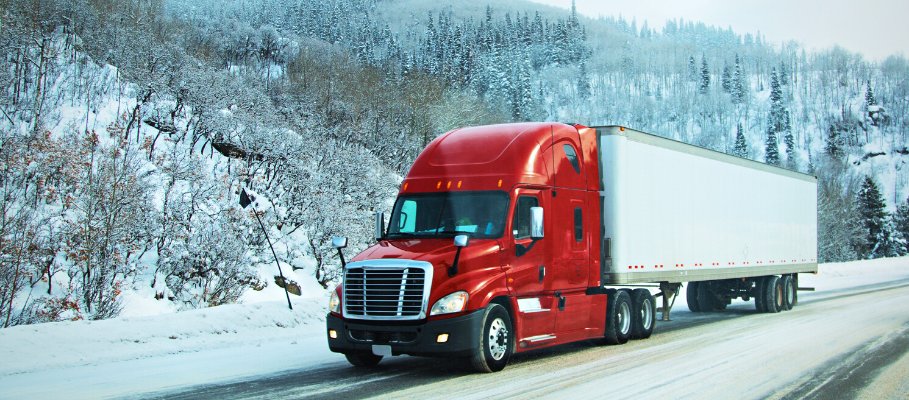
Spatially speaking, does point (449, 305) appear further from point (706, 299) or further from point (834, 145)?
point (834, 145)

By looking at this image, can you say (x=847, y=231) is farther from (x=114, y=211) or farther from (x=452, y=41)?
(x=452, y=41)

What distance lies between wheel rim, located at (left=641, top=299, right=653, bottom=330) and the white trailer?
549mm

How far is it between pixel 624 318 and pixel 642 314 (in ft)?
2.56

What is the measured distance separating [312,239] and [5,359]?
86.8 feet

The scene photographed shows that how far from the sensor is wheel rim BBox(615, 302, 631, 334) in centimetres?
1447

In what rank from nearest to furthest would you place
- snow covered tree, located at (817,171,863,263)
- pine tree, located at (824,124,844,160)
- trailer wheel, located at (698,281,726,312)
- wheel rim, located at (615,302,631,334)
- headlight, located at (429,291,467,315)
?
headlight, located at (429,291,467,315), wheel rim, located at (615,302,631,334), trailer wheel, located at (698,281,726,312), snow covered tree, located at (817,171,863,263), pine tree, located at (824,124,844,160)

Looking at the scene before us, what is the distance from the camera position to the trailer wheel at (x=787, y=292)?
22.4 meters

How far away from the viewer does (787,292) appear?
2275 cm

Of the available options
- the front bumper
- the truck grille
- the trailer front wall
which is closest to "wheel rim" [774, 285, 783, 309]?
the trailer front wall

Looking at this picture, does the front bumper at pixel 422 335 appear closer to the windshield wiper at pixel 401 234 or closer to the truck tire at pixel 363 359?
the truck tire at pixel 363 359

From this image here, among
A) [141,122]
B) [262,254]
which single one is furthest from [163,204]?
[141,122]

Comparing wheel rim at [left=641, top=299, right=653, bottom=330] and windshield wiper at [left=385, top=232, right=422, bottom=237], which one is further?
wheel rim at [left=641, top=299, right=653, bottom=330]

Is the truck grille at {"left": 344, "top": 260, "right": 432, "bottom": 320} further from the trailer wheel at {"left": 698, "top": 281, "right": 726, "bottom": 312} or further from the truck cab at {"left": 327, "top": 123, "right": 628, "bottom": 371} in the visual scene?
the trailer wheel at {"left": 698, "top": 281, "right": 726, "bottom": 312}

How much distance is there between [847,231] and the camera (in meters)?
93.1
